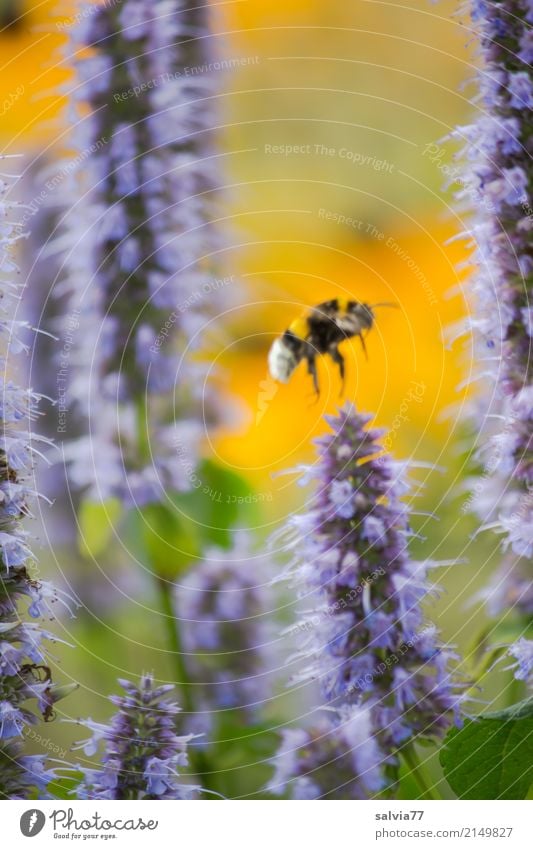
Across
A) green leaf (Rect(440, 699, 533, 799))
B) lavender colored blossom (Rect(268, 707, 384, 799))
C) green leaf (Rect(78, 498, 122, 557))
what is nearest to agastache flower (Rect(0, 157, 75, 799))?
green leaf (Rect(78, 498, 122, 557))

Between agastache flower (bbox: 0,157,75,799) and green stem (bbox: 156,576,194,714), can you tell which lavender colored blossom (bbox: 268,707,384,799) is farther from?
agastache flower (bbox: 0,157,75,799)

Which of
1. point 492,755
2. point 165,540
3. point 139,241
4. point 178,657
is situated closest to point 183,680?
point 178,657

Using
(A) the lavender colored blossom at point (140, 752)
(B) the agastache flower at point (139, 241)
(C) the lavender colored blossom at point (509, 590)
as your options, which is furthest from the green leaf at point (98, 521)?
(C) the lavender colored blossom at point (509, 590)

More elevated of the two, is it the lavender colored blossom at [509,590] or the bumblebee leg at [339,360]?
the bumblebee leg at [339,360]

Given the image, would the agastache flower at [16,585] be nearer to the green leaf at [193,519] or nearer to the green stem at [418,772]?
the green leaf at [193,519]

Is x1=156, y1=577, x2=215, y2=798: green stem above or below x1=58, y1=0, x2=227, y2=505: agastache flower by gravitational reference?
below

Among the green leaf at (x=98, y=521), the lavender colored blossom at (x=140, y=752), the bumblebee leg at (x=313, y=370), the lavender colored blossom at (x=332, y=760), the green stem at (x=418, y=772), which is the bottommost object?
the green stem at (x=418, y=772)
